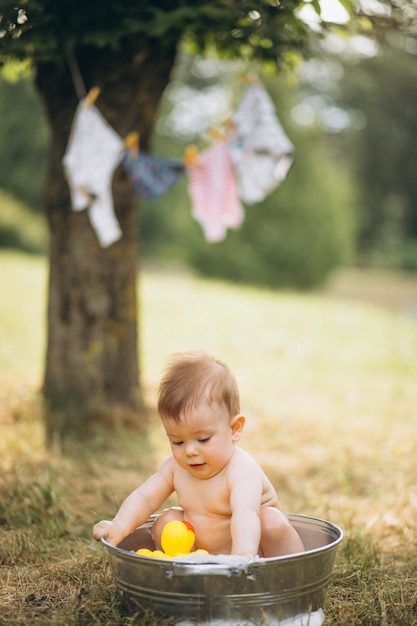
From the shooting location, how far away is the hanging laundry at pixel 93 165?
4355mm

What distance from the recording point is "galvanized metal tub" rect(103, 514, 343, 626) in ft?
6.23

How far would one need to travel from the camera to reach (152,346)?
7.85 metres

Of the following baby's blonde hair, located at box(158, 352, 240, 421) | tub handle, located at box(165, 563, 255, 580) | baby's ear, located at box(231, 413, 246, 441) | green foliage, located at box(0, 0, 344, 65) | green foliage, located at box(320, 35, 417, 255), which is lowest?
green foliage, located at box(320, 35, 417, 255)

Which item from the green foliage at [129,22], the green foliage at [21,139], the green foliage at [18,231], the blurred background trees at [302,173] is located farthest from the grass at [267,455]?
the green foliage at [21,139]

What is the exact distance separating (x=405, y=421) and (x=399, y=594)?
2946 mm

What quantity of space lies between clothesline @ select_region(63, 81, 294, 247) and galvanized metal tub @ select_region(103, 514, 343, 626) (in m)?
2.61

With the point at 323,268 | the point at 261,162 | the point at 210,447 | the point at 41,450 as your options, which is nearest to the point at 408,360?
the point at 261,162

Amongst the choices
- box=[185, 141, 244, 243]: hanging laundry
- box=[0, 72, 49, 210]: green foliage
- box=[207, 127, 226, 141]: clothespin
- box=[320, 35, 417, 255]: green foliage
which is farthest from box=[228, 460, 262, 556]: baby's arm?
box=[320, 35, 417, 255]: green foliage

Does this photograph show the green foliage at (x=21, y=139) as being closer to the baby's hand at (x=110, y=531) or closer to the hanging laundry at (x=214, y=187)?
the hanging laundry at (x=214, y=187)

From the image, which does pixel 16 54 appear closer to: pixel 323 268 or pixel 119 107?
pixel 119 107

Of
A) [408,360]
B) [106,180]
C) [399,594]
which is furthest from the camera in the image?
[408,360]

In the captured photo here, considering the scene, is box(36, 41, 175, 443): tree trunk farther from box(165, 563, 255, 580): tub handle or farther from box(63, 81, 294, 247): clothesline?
box(165, 563, 255, 580): tub handle

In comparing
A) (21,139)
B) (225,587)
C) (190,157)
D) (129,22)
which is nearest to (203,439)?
(225,587)

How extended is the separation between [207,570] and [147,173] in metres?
3.14
